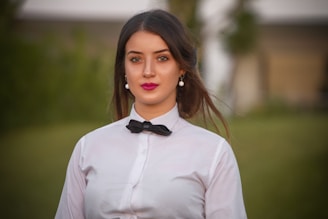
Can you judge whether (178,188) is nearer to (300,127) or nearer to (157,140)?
(157,140)

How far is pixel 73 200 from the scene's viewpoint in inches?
111

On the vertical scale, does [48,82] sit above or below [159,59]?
below

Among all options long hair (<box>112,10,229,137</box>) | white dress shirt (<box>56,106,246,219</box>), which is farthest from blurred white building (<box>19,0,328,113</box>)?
white dress shirt (<box>56,106,246,219</box>)

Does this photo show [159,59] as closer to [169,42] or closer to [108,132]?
[169,42]

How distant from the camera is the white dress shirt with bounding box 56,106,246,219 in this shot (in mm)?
2650

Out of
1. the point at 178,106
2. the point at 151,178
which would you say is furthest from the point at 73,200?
the point at 178,106

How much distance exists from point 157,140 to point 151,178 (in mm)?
174

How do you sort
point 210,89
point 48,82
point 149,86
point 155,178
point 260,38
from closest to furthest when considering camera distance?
point 155,178, point 149,86, point 210,89, point 48,82, point 260,38

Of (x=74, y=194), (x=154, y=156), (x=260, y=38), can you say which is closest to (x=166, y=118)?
(x=154, y=156)

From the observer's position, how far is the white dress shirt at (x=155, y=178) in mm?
2650

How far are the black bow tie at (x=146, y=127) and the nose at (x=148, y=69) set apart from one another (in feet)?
0.63

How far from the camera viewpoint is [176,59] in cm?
281

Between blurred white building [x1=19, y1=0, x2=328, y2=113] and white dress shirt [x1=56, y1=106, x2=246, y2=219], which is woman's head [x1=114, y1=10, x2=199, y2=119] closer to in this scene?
white dress shirt [x1=56, y1=106, x2=246, y2=219]

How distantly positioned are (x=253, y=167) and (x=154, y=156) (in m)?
5.42
